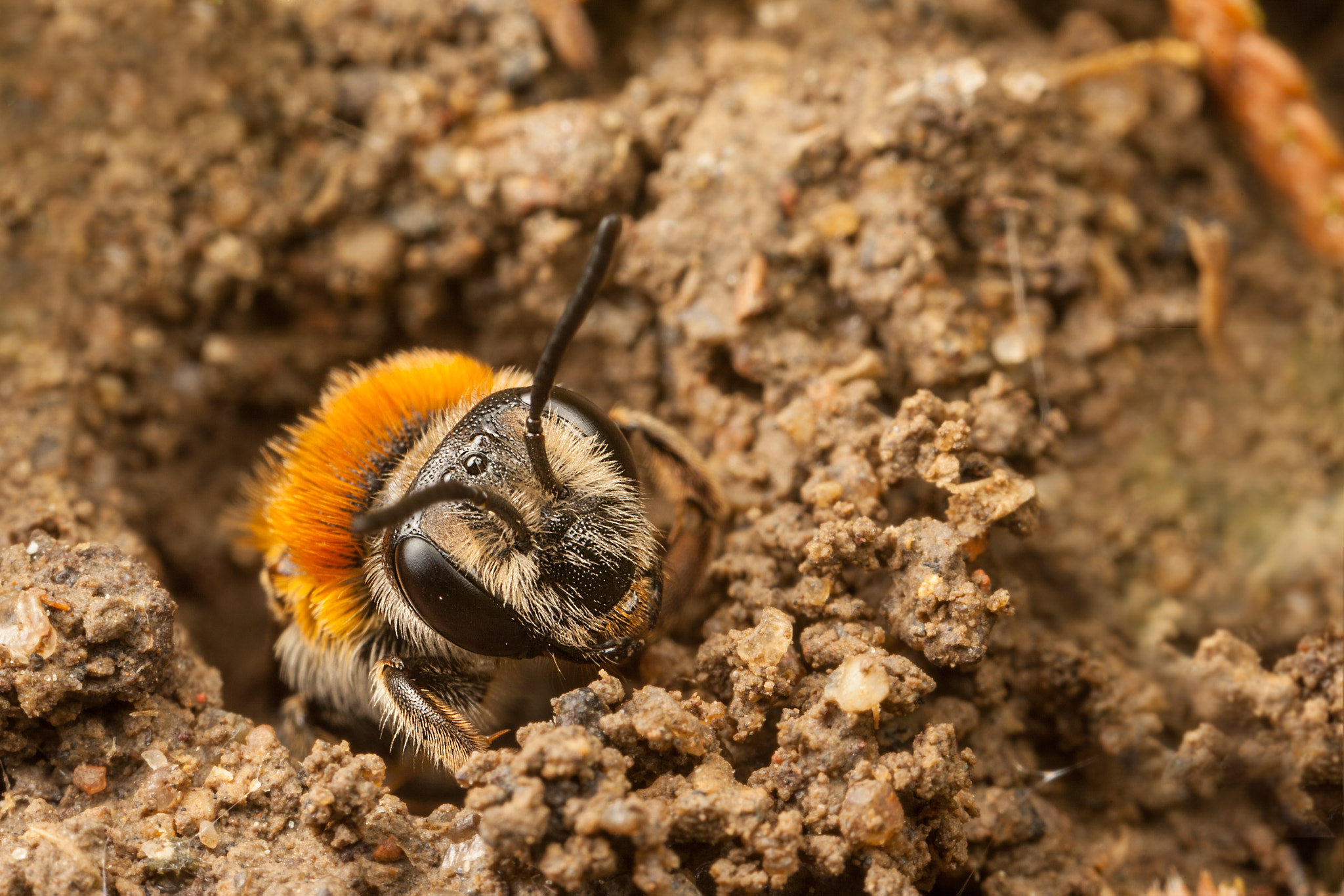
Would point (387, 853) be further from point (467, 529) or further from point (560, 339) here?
point (560, 339)

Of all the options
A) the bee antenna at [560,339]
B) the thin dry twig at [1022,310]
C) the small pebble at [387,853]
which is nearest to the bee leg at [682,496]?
the bee antenna at [560,339]

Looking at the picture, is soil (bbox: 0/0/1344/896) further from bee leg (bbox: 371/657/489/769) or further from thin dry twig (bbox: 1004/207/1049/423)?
bee leg (bbox: 371/657/489/769)

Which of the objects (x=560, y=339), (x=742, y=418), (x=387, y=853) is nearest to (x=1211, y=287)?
(x=742, y=418)

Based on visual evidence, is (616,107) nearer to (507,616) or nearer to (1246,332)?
(507,616)

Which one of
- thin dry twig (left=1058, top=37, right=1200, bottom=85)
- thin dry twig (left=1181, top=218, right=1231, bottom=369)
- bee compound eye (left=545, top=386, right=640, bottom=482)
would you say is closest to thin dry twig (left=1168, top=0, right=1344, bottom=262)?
thin dry twig (left=1058, top=37, right=1200, bottom=85)

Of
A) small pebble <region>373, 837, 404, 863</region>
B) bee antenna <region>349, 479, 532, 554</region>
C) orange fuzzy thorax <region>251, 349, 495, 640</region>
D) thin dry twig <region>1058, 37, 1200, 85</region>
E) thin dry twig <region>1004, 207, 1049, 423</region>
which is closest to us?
bee antenna <region>349, 479, 532, 554</region>

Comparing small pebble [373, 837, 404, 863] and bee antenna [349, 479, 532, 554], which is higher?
bee antenna [349, 479, 532, 554]

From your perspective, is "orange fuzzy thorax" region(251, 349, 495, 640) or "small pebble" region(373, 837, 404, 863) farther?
"orange fuzzy thorax" region(251, 349, 495, 640)

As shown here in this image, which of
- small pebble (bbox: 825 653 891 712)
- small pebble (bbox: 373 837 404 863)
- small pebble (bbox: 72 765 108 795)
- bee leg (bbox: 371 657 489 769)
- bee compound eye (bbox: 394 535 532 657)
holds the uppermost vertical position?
bee compound eye (bbox: 394 535 532 657)

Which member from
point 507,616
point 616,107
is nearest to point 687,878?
point 507,616
